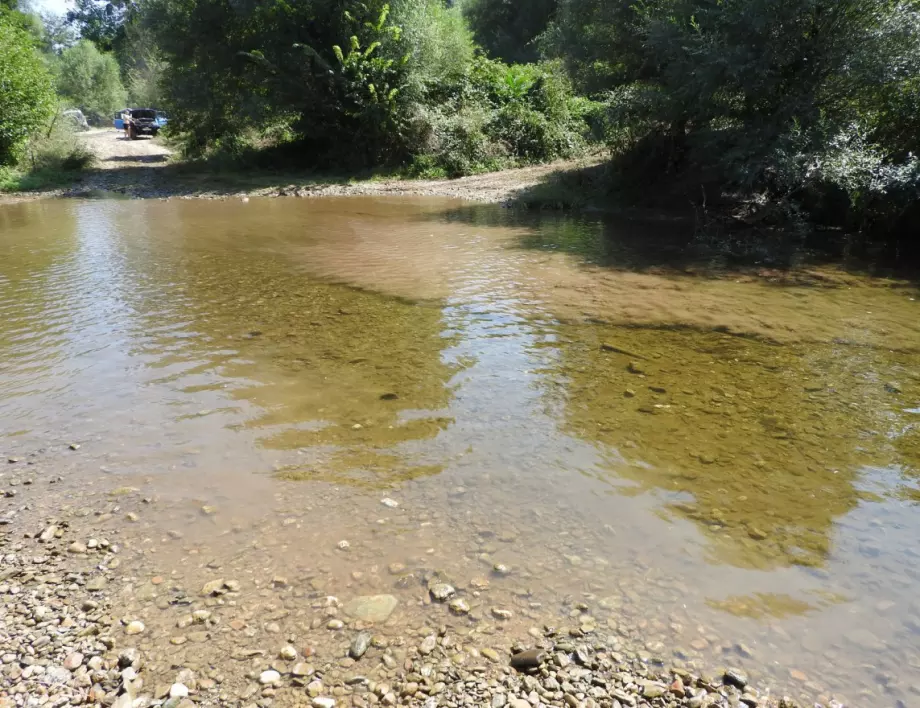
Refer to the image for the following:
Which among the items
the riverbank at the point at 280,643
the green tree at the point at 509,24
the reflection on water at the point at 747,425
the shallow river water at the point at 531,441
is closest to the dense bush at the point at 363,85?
the shallow river water at the point at 531,441

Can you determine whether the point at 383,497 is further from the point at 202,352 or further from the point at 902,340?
the point at 902,340

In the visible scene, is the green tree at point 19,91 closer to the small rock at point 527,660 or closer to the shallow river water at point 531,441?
the shallow river water at point 531,441

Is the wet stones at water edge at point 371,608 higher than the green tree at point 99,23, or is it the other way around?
the green tree at point 99,23

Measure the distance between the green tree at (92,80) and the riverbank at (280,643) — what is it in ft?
233

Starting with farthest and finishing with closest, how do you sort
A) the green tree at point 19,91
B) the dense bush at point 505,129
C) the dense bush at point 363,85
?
the dense bush at point 505,129, the dense bush at point 363,85, the green tree at point 19,91

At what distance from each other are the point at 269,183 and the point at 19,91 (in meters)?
8.10

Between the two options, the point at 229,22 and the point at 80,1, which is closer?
the point at 229,22

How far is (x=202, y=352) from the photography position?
24.0 ft

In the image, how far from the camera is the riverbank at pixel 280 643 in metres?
2.92

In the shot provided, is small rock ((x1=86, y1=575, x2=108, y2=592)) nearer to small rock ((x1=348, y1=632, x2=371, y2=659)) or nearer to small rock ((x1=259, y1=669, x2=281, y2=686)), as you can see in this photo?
small rock ((x1=259, y1=669, x2=281, y2=686))

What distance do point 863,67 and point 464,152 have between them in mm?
15165

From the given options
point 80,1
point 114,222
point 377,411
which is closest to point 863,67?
point 377,411

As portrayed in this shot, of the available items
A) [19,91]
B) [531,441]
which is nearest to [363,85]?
[19,91]

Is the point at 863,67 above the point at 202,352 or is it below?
above
